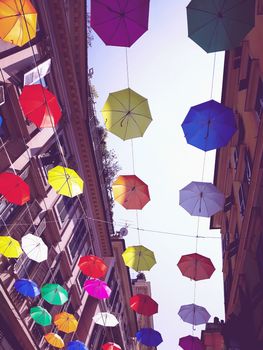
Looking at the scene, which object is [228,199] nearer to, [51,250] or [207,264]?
[207,264]

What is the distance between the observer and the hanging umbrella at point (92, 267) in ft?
41.5

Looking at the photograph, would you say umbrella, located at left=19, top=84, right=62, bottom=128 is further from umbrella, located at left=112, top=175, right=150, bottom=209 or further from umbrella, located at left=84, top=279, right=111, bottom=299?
umbrella, located at left=84, top=279, right=111, bottom=299

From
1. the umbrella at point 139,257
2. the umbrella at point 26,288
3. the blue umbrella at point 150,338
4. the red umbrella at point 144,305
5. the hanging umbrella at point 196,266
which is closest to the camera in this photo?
the umbrella at point 26,288

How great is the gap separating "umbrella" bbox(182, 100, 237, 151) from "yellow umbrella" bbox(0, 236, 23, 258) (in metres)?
6.81

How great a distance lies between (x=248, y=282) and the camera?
1223 centimetres

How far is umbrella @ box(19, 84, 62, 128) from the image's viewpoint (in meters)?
8.70

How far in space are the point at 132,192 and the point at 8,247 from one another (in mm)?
4621

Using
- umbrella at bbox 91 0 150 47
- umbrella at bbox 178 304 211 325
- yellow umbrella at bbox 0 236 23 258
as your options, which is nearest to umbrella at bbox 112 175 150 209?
yellow umbrella at bbox 0 236 23 258

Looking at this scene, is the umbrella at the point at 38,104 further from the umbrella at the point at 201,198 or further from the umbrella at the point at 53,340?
the umbrella at the point at 53,340

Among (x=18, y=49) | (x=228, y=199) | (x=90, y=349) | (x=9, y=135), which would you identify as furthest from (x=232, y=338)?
(x=18, y=49)

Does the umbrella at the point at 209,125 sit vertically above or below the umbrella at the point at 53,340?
above

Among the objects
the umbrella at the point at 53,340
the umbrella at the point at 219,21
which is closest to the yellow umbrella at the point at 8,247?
the umbrella at the point at 53,340

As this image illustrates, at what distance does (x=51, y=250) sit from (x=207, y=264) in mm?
7132

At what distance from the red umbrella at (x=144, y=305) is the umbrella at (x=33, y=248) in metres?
4.97
